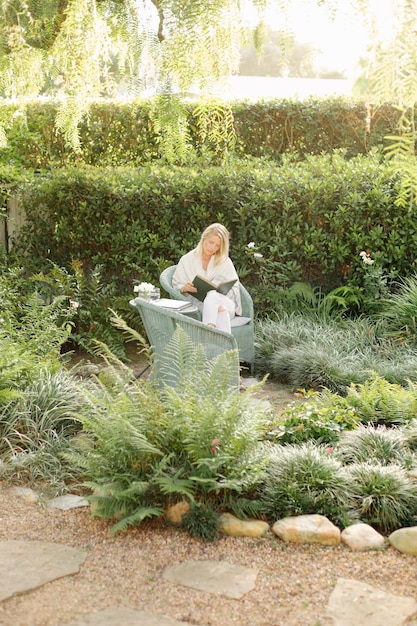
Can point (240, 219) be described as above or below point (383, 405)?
above

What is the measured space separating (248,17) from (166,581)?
214 cm

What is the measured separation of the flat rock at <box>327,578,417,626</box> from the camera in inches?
109

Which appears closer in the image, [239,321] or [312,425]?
[312,425]

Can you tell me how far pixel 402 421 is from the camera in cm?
461

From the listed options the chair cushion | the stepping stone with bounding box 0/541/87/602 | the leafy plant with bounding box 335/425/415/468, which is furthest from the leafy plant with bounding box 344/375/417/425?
the stepping stone with bounding box 0/541/87/602

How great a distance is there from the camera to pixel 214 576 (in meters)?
3.08

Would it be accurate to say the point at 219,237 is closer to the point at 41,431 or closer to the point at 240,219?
the point at 240,219

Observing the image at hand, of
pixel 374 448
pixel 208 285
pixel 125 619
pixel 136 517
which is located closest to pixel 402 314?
pixel 208 285

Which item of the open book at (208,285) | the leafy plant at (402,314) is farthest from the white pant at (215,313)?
the leafy plant at (402,314)

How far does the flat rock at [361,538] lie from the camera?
3.40 metres

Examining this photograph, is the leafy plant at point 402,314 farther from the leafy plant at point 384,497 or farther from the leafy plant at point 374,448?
the leafy plant at point 384,497

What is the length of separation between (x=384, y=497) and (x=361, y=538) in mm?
293

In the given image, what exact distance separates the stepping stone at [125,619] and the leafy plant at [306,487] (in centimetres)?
99

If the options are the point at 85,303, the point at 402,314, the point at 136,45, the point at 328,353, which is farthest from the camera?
the point at 85,303
